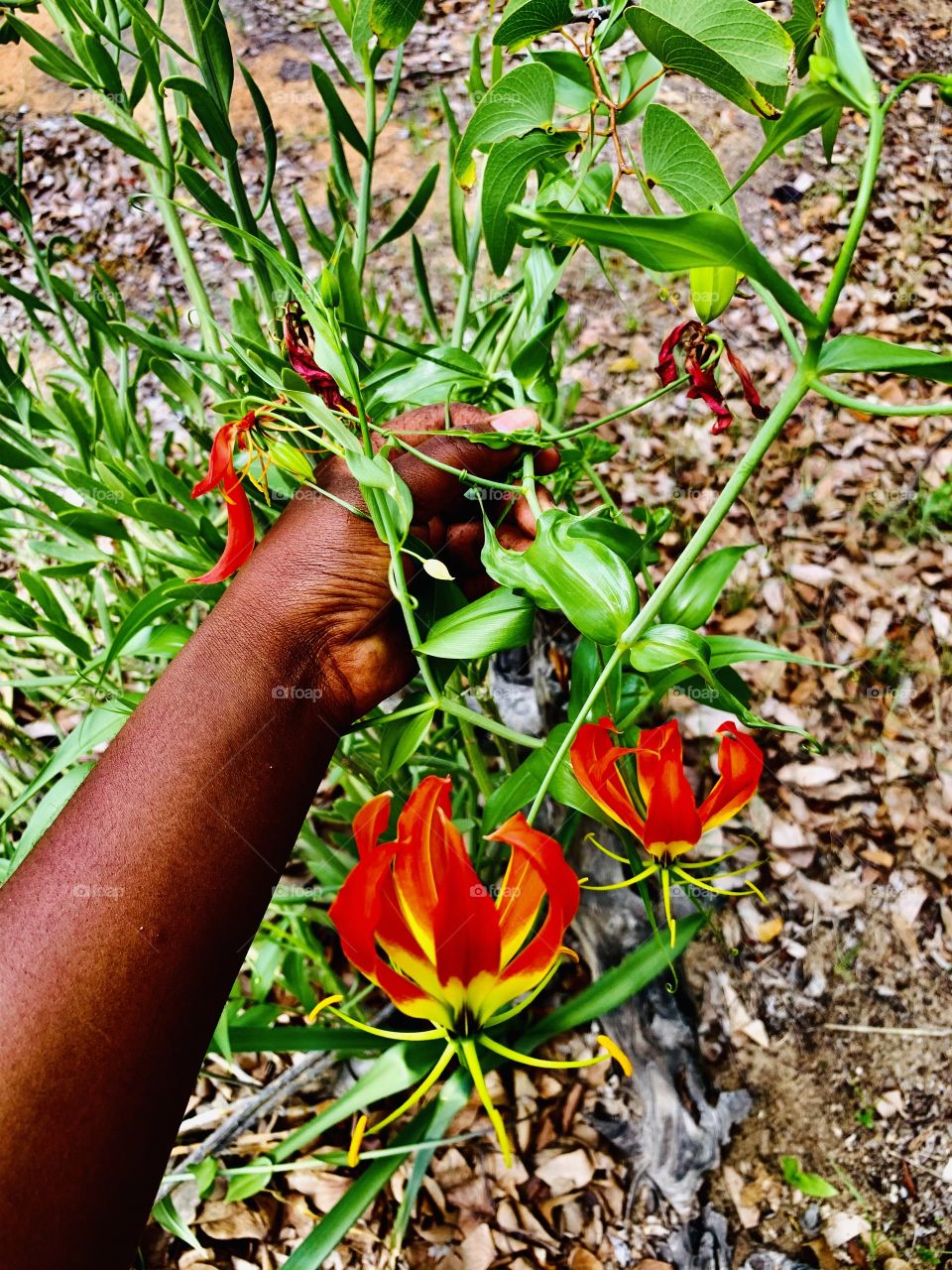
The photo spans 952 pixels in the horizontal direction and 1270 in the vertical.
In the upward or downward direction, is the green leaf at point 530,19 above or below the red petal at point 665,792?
above

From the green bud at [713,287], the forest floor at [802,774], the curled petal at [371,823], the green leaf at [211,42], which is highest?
the green leaf at [211,42]

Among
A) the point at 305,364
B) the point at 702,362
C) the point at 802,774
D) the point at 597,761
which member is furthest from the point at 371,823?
the point at 802,774

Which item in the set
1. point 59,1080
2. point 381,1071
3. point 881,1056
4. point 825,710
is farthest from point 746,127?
point 59,1080

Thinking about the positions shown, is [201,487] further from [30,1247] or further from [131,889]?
[30,1247]

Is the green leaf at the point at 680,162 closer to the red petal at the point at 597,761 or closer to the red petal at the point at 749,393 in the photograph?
the red petal at the point at 749,393

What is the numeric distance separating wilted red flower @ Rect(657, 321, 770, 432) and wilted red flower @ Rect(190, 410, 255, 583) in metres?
0.36

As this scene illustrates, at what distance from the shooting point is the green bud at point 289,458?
65 centimetres

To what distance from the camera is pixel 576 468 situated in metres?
1.12

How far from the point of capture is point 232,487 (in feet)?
2.09

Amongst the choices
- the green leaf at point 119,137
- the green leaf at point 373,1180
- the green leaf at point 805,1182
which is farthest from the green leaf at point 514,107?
the green leaf at point 805,1182

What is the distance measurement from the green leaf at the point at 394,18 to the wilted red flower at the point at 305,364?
0.76ft

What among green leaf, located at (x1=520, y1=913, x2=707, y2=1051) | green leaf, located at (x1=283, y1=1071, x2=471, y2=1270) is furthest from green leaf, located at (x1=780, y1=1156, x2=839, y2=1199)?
green leaf, located at (x1=283, y1=1071, x2=471, y2=1270)

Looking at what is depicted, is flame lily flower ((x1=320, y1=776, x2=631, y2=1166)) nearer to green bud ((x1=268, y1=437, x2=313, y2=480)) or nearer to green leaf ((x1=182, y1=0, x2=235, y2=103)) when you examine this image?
green bud ((x1=268, y1=437, x2=313, y2=480))

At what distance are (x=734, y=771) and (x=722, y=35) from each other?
489mm
